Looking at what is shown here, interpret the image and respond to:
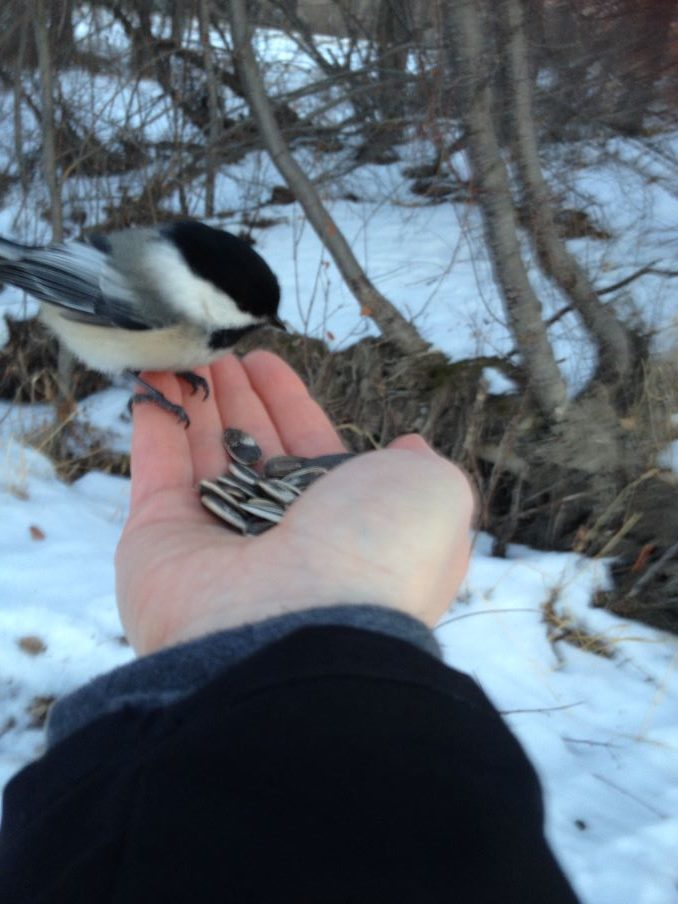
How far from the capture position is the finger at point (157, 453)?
1477mm

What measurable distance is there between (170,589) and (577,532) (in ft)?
4.96

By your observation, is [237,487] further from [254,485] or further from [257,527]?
[257,527]

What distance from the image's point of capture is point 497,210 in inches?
79.0

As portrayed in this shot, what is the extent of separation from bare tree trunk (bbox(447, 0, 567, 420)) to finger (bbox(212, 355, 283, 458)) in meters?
0.79

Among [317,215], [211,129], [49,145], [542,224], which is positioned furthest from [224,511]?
[211,129]

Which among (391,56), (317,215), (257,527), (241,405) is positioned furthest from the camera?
(391,56)

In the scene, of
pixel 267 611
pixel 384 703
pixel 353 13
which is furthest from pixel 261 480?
pixel 353 13

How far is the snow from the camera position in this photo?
1504 millimetres

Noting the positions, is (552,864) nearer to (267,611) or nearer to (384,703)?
(384,703)

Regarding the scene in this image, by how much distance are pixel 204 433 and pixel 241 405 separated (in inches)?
5.4

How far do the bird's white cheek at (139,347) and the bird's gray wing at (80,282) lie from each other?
0.08 feet

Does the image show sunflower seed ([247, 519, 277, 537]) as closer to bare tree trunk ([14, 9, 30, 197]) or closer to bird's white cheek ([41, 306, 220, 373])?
bird's white cheek ([41, 306, 220, 373])

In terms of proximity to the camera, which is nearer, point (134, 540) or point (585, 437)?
point (134, 540)

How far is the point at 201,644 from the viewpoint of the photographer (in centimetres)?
78
